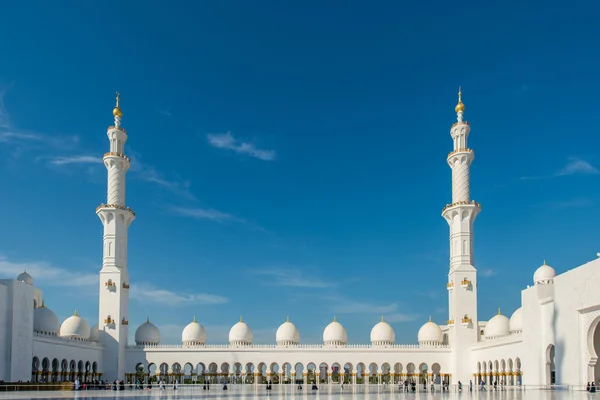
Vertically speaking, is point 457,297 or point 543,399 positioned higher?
point 457,297

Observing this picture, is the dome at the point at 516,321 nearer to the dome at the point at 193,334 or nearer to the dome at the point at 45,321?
the dome at the point at 193,334

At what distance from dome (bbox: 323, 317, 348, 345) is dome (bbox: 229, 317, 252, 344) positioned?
4.88m

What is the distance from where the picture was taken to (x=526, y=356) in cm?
3228

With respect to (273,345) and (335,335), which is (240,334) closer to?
(273,345)

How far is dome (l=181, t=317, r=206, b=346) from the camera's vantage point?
149 ft

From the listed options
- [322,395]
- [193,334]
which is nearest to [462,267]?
[193,334]

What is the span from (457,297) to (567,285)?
1335 cm

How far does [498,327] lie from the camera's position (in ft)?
134

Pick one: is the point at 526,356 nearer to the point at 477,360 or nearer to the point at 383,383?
the point at 477,360

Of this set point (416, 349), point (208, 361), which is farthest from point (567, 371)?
point (208, 361)

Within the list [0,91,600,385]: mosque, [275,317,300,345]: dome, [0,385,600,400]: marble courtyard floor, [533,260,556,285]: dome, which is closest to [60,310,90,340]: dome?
[0,91,600,385]: mosque

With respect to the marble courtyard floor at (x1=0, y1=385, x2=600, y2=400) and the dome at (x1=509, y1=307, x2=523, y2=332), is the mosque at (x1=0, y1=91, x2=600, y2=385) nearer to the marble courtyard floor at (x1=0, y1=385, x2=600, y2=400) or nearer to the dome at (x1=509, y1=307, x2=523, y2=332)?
the dome at (x1=509, y1=307, x2=523, y2=332)

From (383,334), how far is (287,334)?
6123 millimetres

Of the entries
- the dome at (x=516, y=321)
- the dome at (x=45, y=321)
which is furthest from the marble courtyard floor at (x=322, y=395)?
the dome at (x=45, y=321)
